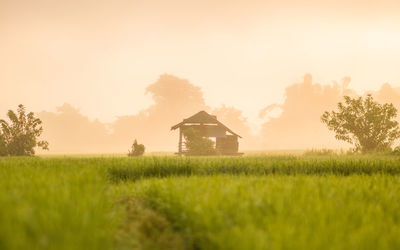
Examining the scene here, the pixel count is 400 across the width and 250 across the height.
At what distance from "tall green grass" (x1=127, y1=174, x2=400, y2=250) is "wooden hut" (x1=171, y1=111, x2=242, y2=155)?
930 inches

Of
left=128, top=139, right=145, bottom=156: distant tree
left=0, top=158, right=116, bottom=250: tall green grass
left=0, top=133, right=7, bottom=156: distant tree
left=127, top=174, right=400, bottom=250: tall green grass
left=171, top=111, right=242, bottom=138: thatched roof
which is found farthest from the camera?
left=171, top=111, right=242, bottom=138: thatched roof

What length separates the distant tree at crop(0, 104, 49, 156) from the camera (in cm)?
2488

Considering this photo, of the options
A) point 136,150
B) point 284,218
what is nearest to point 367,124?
point 136,150

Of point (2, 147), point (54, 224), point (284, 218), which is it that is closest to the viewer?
point (54, 224)

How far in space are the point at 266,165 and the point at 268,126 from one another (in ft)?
247

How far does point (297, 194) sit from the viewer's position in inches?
186

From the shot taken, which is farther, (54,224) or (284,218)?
(284,218)

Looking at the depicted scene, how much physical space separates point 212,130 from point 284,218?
26.7 meters

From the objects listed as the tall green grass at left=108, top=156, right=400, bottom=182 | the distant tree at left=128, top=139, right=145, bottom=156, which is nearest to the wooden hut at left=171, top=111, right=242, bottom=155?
the distant tree at left=128, top=139, right=145, bottom=156

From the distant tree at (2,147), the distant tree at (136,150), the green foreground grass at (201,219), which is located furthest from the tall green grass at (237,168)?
the distant tree at (2,147)

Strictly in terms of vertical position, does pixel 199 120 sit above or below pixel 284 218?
above

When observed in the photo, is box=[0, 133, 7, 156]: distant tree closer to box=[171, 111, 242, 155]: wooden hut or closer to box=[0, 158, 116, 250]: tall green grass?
box=[171, 111, 242, 155]: wooden hut

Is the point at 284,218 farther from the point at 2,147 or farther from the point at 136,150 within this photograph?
the point at 2,147

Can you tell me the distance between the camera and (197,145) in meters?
25.9
